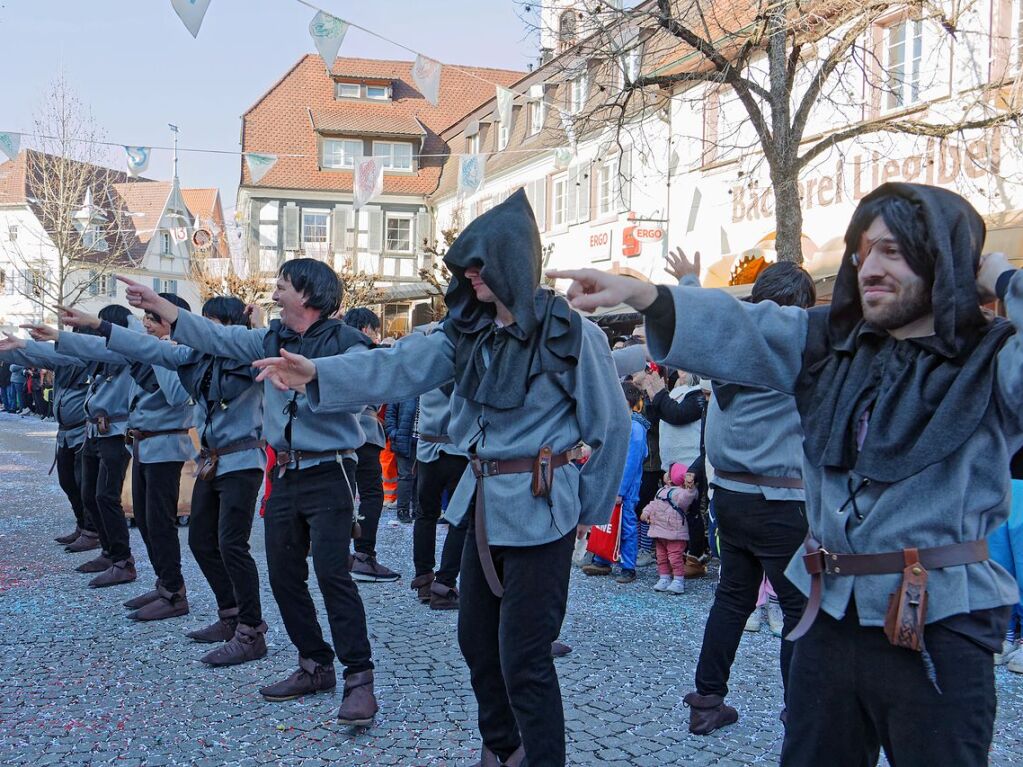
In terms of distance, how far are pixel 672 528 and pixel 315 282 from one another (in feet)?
11.7

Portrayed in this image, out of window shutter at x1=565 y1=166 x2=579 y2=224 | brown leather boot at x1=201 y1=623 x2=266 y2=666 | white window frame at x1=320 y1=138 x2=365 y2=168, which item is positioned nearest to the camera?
brown leather boot at x1=201 y1=623 x2=266 y2=666

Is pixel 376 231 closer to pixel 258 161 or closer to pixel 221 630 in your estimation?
pixel 258 161

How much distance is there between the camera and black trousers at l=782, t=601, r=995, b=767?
6.81ft

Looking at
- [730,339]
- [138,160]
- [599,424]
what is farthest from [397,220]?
[730,339]

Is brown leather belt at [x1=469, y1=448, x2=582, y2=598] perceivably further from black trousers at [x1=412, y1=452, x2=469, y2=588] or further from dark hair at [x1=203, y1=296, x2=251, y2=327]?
black trousers at [x1=412, y1=452, x2=469, y2=588]

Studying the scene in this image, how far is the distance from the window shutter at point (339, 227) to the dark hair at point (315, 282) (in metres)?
32.6

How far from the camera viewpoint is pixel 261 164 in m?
19.6

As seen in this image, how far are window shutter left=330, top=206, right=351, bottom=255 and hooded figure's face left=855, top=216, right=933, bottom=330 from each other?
35.3 metres

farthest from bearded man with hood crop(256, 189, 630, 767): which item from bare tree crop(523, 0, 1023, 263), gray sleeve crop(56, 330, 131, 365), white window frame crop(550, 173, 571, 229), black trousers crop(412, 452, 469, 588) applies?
white window frame crop(550, 173, 571, 229)

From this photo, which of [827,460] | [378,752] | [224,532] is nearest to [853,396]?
A: [827,460]

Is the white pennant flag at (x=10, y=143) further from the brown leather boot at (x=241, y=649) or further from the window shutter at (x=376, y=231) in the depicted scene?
the window shutter at (x=376, y=231)

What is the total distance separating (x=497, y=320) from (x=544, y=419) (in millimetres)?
406

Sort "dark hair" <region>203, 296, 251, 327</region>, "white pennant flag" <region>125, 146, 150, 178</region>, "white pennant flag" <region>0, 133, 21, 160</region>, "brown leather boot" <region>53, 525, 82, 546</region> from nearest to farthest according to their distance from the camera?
1. "dark hair" <region>203, 296, 251, 327</region>
2. "brown leather boot" <region>53, 525, 82, 546</region>
3. "white pennant flag" <region>0, 133, 21, 160</region>
4. "white pennant flag" <region>125, 146, 150, 178</region>

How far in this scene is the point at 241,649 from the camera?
5043mm
